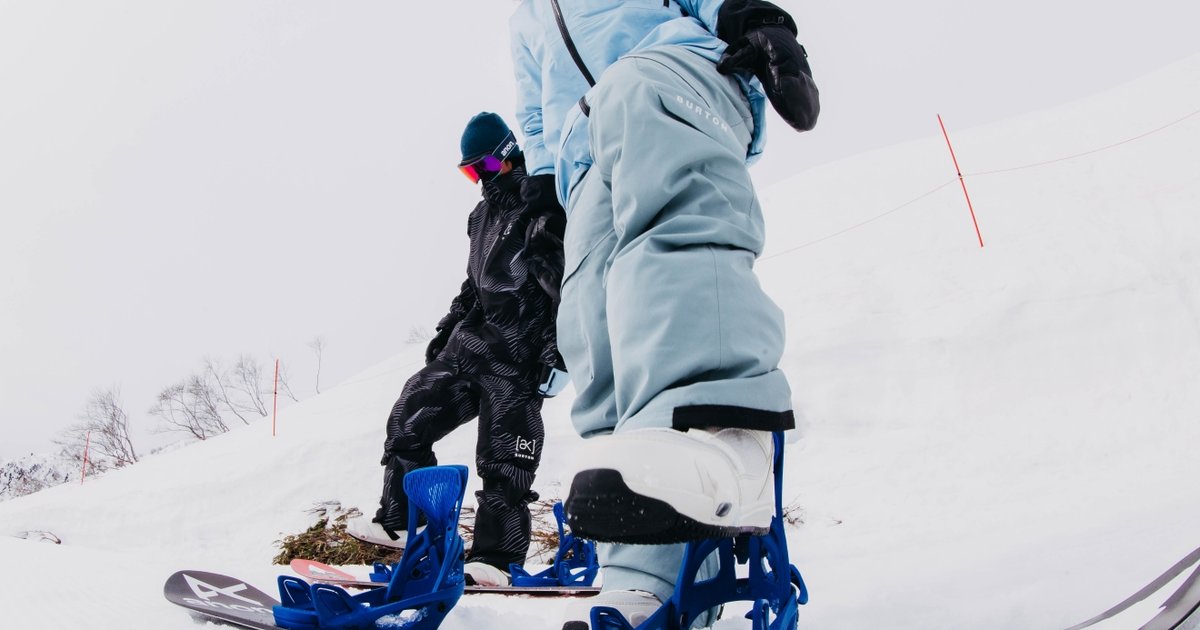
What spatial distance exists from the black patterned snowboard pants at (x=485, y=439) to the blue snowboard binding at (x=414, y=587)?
843 millimetres

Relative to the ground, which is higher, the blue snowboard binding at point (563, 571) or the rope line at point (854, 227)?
the blue snowboard binding at point (563, 571)

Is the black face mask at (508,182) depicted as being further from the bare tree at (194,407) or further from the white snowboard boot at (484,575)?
the bare tree at (194,407)

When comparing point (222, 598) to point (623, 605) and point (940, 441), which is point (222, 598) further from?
point (940, 441)

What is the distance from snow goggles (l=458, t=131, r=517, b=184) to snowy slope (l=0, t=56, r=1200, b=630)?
5.34ft

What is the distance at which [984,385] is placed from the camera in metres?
4.70

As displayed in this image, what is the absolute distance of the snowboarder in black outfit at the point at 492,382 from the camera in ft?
7.37

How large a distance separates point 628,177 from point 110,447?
28.6 metres

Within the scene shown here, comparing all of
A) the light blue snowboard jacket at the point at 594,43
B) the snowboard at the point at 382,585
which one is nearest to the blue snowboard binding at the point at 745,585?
the light blue snowboard jacket at the point at 594,43

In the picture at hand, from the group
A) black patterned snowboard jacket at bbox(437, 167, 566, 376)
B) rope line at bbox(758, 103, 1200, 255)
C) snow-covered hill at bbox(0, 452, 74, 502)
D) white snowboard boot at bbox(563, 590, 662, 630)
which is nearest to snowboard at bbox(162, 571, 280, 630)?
white snowboard boot at bbox(563, 590, 662, 630)

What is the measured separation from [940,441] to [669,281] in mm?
4038

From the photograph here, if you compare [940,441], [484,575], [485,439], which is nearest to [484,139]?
[485,439]

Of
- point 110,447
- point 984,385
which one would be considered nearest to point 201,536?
point 984,385

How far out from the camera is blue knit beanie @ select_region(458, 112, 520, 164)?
277 centimetres

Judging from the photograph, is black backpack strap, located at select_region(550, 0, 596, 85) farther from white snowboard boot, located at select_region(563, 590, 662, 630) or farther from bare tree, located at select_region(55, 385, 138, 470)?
bare tree, located at select_region(55, 385, 138, 470)
